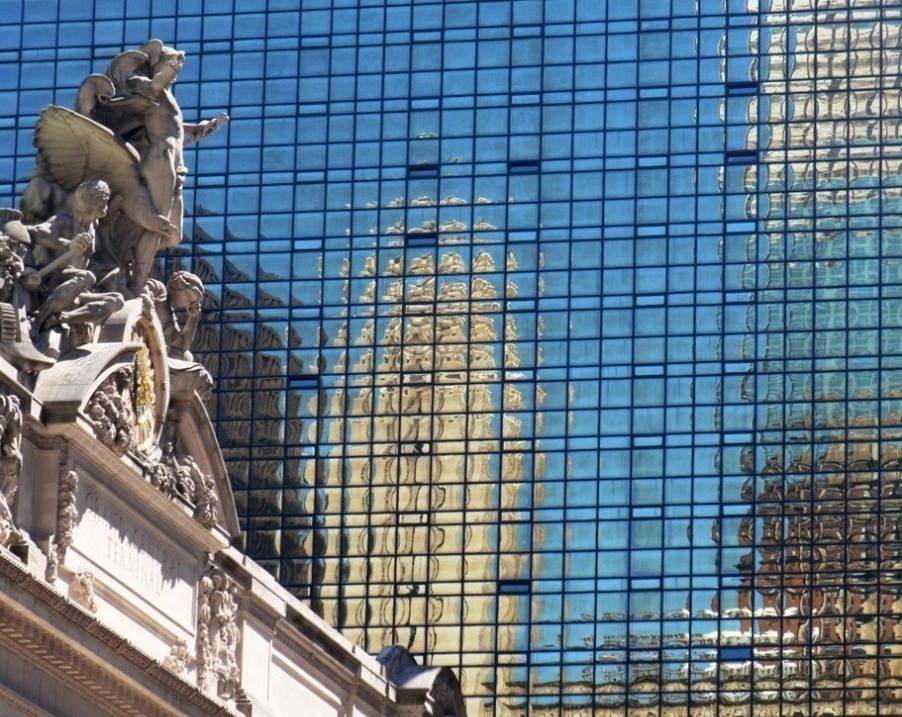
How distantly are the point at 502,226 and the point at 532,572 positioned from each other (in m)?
14.7

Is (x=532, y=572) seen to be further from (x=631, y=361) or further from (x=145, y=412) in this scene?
(x=145, y=412)

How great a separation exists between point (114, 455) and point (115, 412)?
834 millimetres

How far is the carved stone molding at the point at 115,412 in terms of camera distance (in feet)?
202

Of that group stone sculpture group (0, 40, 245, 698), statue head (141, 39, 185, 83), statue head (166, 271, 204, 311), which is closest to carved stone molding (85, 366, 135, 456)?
stone sculpture group (0, 40, 245, 698)

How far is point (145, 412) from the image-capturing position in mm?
64688

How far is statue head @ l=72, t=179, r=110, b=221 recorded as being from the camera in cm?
6328

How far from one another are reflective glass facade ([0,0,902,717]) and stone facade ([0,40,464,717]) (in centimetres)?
6071

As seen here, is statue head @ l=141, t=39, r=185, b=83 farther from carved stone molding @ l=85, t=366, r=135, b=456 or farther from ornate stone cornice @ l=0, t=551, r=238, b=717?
ornate stone cornice @ l=0, t=551, r=238, b=717

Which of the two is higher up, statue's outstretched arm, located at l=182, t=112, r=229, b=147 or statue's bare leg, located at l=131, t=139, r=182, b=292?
statue's outstretched arm, located at l=182, t=112, r=229, b=147

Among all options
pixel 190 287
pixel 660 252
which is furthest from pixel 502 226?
pixel 190 287

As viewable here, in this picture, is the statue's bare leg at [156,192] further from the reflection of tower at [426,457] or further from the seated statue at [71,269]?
the reflection of tower at [426,457]

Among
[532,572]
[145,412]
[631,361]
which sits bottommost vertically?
[145,412]

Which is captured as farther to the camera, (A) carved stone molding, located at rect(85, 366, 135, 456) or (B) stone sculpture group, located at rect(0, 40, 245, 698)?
(A) carved stone molding, located at rect(85, 366, 135, 456)

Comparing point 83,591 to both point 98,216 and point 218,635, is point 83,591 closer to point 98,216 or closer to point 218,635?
point 98,216
